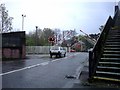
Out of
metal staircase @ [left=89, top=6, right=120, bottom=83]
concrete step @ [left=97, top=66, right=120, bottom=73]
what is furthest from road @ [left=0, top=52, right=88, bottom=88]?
concrete step @ [left=97, top=66, right=120, bottom=73]

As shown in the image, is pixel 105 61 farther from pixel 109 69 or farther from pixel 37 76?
pixel 37 76

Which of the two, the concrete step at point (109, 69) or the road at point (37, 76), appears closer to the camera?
the road at point (37, 76)

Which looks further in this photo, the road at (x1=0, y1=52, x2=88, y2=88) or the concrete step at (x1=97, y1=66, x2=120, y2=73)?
→ the concrete step at (x1=97, y1=66, x2=120, y2=73)

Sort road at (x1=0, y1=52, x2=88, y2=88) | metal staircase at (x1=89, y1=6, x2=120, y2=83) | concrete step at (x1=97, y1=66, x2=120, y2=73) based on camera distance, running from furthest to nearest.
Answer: concrete step at (x1=97, y1=66, x2=120, y2=73) < metal staircase at (x1=89, y1=6, x2=120, y2=83) < road at (x1=0, y1=52, x2=88, y2=88)

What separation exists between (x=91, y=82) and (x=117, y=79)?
1.06m

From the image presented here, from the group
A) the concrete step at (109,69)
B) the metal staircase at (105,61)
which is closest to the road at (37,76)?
the metal staircase at (105,61)

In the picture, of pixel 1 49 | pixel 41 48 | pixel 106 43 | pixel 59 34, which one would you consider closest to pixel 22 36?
pixel 1 49

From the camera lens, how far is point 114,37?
18.5 metres

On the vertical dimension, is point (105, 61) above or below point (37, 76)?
above

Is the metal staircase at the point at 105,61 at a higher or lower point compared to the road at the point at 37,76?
higher

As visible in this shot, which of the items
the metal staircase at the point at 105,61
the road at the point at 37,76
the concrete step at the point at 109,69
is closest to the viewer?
the road at the point at 37,76

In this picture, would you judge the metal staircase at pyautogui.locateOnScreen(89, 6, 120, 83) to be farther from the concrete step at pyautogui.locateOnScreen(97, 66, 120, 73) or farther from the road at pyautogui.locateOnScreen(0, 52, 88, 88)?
the road at pyautogui.locateOnScreen(0, 52, 88, 88)

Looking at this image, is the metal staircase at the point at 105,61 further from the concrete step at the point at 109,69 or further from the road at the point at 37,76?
the road at the point at 37,76

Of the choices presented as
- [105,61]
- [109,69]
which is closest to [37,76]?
[105,61]
